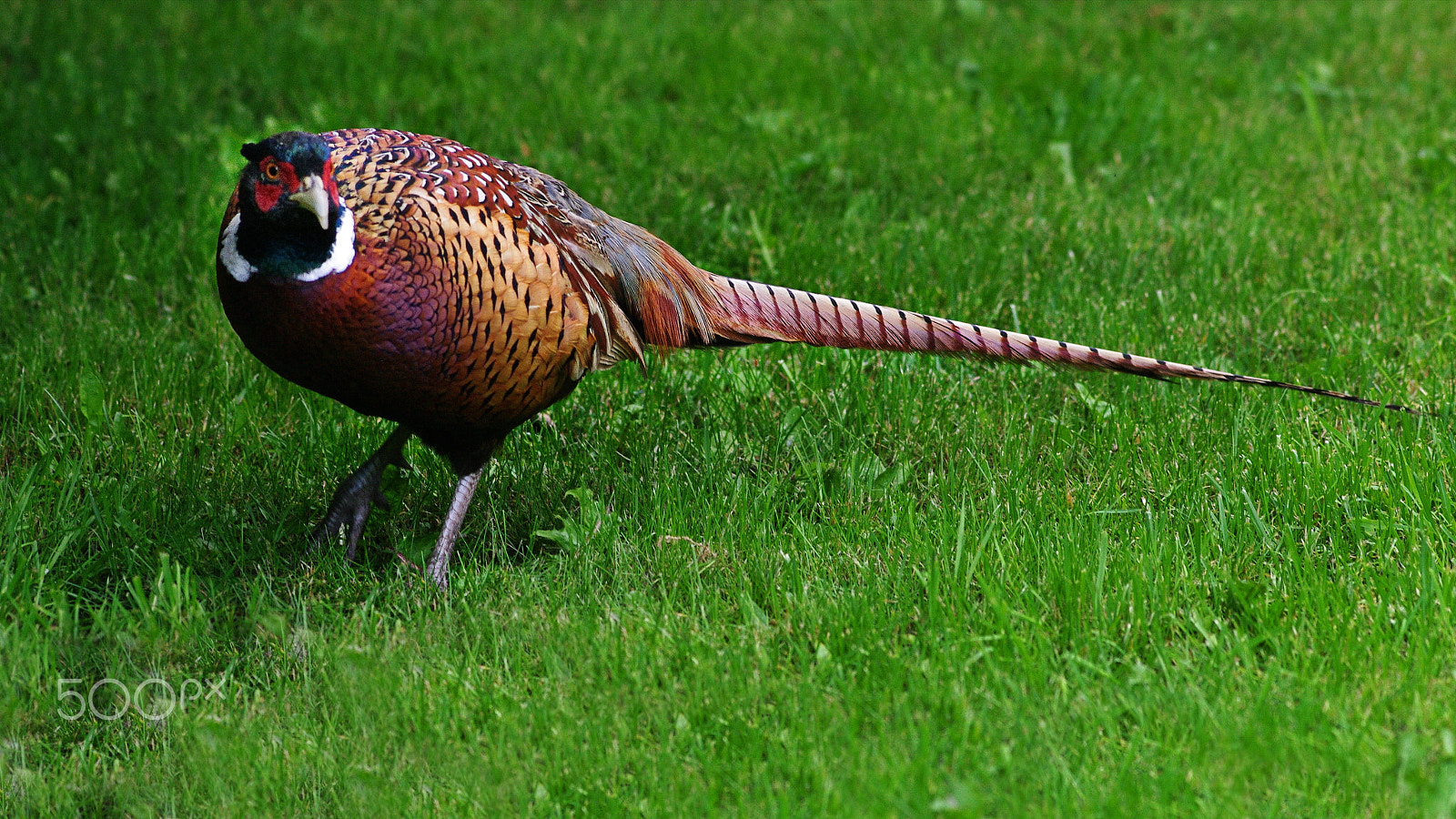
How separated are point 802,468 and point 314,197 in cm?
154

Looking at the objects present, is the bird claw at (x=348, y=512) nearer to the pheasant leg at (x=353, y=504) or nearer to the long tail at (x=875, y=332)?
the pheasant leg at (x=353, y=504)

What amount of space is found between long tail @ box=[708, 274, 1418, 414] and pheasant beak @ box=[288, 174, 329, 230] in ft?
3.71

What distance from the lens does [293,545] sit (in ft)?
11.4

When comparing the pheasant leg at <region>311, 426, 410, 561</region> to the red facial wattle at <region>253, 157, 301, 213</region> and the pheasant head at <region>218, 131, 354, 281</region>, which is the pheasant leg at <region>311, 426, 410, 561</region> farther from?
the red facial wattle at <region>253, 157, 301, 213</region>

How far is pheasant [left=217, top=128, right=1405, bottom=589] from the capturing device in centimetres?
279

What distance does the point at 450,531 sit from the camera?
333cm

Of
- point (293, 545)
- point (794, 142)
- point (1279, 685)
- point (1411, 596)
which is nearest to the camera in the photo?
point (1279, 685)

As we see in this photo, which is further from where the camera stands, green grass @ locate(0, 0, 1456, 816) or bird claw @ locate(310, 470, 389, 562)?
bird claw @ locate(310, 470, 389, 562)

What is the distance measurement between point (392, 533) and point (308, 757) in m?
1.02

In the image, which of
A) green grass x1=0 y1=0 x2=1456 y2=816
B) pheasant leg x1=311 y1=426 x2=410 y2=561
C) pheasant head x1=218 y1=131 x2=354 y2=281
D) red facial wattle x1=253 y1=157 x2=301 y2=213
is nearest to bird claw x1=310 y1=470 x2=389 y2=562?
pheasant leg x1=311 y1=426 x2=410 y2=561

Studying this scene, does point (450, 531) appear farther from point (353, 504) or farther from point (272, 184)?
point (272, 184)

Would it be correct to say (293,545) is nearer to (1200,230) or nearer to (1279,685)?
(1279,685)

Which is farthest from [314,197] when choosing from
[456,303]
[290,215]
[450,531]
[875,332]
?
[875,332]

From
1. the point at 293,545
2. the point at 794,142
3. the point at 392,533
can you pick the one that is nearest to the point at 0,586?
the point at 293,545
